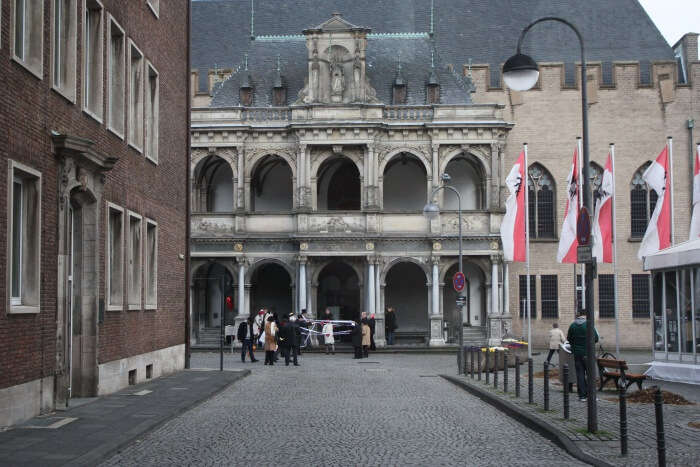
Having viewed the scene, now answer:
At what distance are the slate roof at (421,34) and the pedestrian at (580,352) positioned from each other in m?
30.3

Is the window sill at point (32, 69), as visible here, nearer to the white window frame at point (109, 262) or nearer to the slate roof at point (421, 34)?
the white window frame at point (109, 262)

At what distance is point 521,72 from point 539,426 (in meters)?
4.82

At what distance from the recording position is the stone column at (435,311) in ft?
147

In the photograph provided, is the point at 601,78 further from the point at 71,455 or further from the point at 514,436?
the point at 71,455

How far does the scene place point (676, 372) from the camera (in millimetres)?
24969

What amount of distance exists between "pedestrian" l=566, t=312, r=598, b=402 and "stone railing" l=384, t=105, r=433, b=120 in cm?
2742

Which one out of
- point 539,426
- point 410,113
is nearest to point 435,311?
point 410,113

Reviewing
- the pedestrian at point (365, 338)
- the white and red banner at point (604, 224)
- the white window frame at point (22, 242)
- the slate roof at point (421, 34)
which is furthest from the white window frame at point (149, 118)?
the slate roof at point (421, 34)

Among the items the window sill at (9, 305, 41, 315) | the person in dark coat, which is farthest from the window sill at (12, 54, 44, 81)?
the person in dark coat

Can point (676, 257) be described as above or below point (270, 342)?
above

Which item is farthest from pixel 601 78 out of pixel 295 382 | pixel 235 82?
pixel 295 382

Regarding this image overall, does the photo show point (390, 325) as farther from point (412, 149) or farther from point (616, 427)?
point (616, 427)

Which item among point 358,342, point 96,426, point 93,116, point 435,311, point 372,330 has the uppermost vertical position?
point 93,116

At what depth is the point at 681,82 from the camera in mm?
49562
